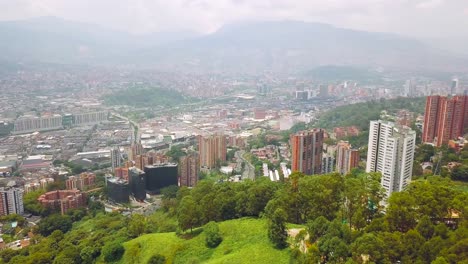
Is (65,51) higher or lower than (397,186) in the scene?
higher

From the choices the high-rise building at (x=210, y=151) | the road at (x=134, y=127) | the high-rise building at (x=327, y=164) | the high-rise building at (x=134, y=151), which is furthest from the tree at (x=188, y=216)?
the road at (x=134, y=127)

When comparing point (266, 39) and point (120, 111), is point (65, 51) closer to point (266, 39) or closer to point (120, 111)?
point (120, 111)

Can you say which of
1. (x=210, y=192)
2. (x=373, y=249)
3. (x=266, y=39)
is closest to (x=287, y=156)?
(x=210, y=192)

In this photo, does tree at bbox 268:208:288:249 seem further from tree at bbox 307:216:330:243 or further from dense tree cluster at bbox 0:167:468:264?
tree at bbox 307:216:330:243

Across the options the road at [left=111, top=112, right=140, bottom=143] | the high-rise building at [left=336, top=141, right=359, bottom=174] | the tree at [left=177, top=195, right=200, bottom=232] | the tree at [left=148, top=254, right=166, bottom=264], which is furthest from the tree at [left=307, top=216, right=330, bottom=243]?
the road at [left=111, top=112, right=140, bottom=143]

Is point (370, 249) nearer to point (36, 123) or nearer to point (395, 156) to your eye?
point (395, 156)
